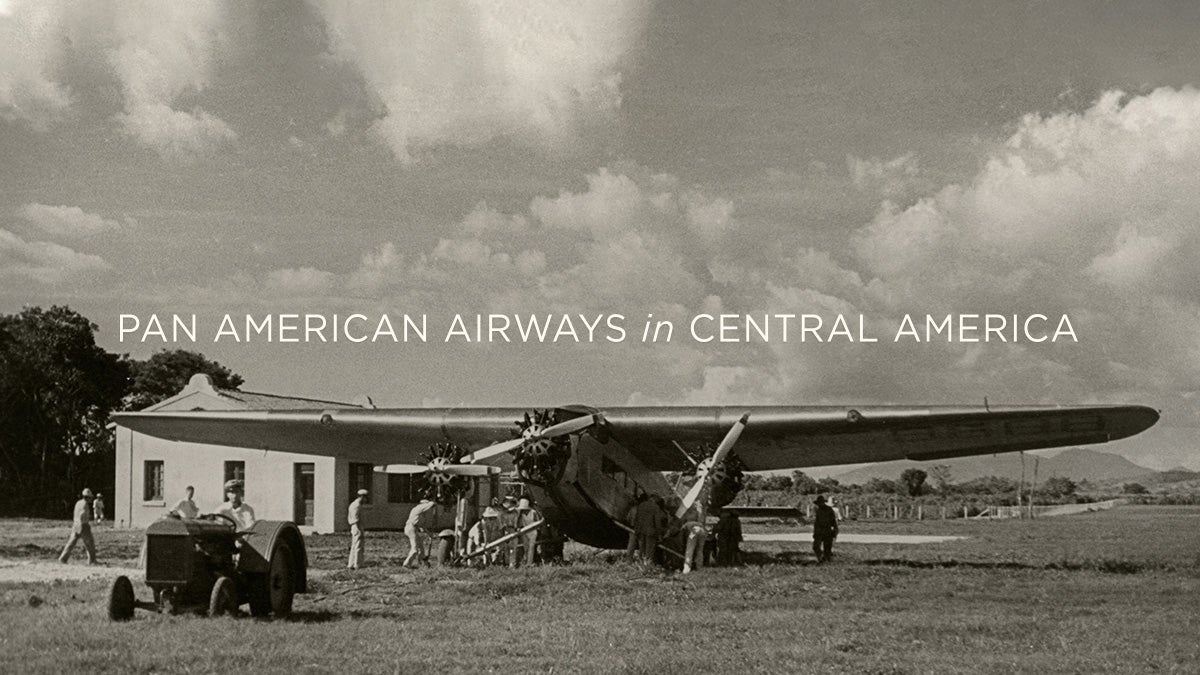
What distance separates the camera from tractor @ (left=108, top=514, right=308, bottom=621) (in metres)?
11.7

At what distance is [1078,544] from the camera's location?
3047 cm

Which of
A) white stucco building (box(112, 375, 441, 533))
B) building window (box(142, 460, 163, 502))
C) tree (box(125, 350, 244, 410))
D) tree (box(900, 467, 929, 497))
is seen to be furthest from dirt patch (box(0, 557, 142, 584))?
tree (box(900, 467, 929, 497))

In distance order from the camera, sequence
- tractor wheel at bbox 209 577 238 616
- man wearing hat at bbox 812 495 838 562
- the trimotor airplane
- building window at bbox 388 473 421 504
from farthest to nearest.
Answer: building window at bbox 388 473 421 504 → man wearing hat at bbox 812 495 838 562 → the trimotor airplane → tractor wheel at bbox 209 577 238 616

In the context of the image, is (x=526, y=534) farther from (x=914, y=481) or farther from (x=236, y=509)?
(x=914, y=481)

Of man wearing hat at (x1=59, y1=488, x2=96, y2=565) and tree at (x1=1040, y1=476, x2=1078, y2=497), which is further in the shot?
tree at (x1=1040, y1=476, x2=1078, y2=497)

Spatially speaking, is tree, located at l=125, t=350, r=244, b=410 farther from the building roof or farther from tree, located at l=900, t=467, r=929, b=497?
tree, located at l=900, t=467, r=929, b=497

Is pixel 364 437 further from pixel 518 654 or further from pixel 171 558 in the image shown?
pixel 518 654

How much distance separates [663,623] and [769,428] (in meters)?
8.74

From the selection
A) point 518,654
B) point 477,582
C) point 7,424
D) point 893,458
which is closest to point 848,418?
point 893,458

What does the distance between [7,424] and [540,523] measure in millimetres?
42290

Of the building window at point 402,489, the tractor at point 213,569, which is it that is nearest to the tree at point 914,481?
the building window at point 402,489

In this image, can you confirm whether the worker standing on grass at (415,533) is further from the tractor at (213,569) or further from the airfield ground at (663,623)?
the tractor at (213,569)

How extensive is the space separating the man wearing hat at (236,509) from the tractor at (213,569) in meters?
0.41

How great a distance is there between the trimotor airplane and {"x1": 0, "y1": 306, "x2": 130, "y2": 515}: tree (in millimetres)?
34821
